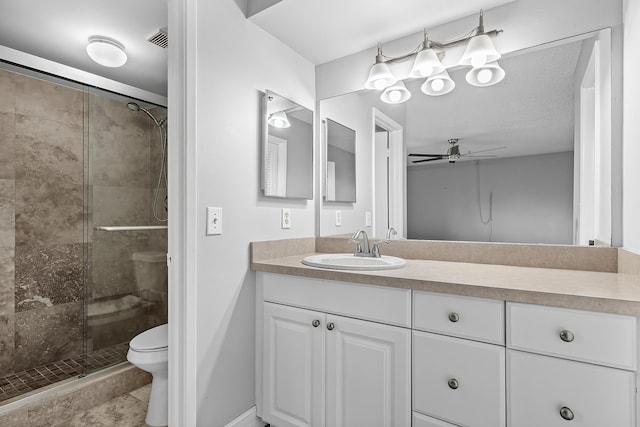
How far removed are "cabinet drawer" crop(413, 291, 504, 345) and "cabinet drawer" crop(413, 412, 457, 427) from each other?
0.31 m

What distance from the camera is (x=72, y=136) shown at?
247 cm

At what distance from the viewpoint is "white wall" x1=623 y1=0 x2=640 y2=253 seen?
1129 mm

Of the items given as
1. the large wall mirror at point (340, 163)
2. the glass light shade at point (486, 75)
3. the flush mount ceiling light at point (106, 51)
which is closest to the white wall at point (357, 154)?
the large wall mirror at point (340, 163)

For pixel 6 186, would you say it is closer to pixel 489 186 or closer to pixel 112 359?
pixel 112 359

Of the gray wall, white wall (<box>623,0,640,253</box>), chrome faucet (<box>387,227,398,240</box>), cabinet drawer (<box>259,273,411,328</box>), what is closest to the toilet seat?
cabinet drawer (<box>259,273,411,328</box>)

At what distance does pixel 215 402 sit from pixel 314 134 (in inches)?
A: 62.6

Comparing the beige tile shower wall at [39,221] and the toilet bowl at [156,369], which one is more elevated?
the beige tile shower wall at [39,221]

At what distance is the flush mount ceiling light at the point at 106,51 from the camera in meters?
2.04

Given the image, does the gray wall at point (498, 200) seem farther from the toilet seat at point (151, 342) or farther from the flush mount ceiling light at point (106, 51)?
the flush mount ceiling light at point (106, 51)

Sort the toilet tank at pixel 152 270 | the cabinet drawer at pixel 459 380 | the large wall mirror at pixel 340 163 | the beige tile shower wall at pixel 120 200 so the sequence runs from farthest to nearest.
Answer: the toilet tank at pixel 152 270, the beige tile shower wall at pixel 120 200, the large wall mirror at pixel 340 163, the cabinet drawer at pixel 459 380

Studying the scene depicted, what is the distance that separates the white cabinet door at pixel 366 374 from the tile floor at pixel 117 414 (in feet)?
3.63

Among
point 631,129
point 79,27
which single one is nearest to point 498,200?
point 631,129

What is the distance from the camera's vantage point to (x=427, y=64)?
1673mm

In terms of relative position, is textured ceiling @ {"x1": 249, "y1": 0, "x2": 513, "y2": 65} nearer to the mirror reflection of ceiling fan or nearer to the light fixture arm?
the light fixture arm
